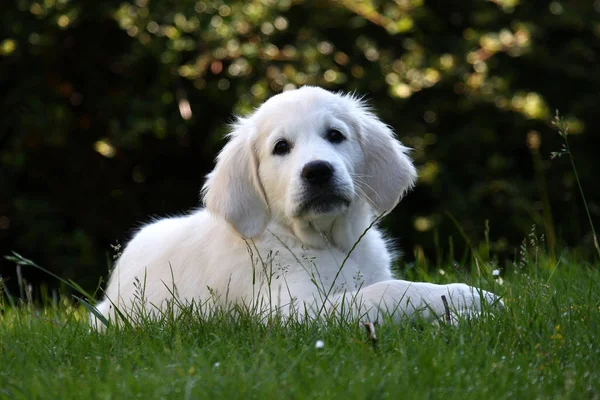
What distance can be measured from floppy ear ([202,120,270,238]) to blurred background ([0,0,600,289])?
8.09ft

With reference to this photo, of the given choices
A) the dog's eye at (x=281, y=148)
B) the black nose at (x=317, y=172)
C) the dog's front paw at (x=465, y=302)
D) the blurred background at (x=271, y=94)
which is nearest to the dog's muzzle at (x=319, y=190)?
the black nose at (x=317, y=172)

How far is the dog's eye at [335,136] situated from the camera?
438cm

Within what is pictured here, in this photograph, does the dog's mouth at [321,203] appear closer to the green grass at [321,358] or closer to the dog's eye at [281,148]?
the dog's eye at [281,148]

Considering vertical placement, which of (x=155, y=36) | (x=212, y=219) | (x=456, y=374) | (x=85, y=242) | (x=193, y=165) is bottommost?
(x=456, y=374)

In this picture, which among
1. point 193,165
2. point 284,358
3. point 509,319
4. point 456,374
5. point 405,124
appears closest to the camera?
point 456,374

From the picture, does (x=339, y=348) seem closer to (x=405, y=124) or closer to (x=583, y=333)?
(x=583, y=333)

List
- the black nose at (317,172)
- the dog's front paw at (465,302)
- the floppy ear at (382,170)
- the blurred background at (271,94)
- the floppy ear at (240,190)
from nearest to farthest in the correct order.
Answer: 1. the dog's front paw at (465,302)
2. the black nose at (317,172)
3. the floppy ear at (240,190)
4. the floppy ear at (382,170)
5. the blurred background at (271,94)

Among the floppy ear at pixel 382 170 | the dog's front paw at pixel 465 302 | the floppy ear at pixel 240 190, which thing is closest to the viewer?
the dog's front paw at pixel 465 302

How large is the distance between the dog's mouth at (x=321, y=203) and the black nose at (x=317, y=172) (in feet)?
0.21

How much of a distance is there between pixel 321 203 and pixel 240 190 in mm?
501

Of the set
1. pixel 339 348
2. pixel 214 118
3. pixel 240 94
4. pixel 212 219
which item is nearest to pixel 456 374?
pixel 339 348

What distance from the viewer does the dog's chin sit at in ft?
13.5

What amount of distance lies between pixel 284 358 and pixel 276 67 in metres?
4.70

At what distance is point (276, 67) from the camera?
24.1 feet
